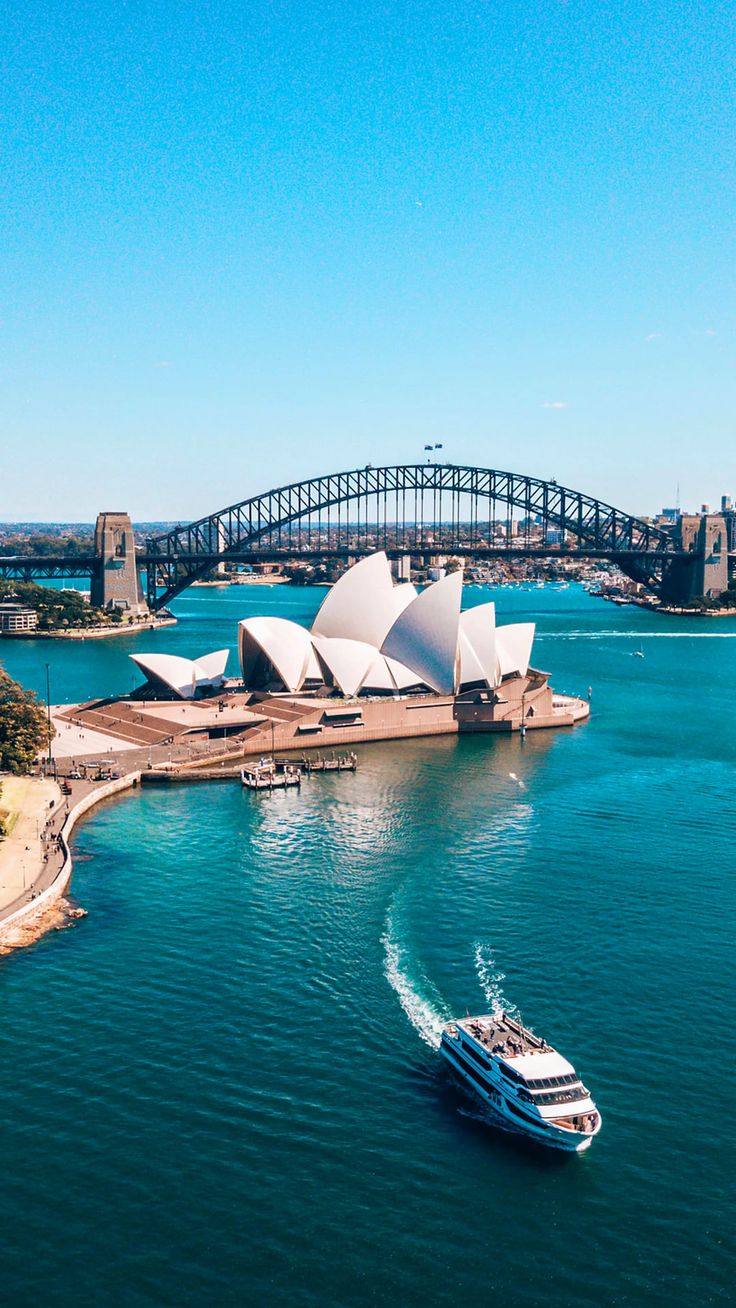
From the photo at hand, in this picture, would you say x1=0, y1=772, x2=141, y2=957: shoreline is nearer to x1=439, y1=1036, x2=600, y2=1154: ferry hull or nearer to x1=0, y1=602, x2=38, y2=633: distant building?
x1=439, y1=1036, x2=600, y2=1154: ferry hull

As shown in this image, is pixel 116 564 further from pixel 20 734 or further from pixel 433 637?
pixel 20 734

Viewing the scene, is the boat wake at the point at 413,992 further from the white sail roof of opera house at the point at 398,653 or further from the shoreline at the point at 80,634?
the shoreline at the point at 80,634

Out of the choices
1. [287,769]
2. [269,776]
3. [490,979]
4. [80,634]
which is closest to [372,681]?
[287,769]

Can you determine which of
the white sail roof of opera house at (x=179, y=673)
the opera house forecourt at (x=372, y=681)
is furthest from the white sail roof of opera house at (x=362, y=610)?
the white sail roof of opera house at (x=179, y=673)

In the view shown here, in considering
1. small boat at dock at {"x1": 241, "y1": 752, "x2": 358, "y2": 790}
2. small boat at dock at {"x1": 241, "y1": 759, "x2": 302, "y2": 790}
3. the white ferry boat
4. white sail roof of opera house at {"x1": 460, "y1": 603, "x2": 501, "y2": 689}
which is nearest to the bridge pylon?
white sail roof of opera house at {"x1": 460, "y1": 603, "x2": 501, "y2": 689}

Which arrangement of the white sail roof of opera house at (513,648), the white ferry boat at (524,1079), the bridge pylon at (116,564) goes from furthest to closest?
1. the bridge pylon at (116,564)
2. the white sail roof of opera house at (513,648)
3. the white ferry boat at (524,1079)

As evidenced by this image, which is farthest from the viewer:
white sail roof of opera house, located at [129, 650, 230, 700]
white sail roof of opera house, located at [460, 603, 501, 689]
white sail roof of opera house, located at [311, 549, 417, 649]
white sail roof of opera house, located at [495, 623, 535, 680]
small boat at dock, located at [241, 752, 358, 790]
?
white sail roof of opera house, located at [311, 549, 417, 649]
